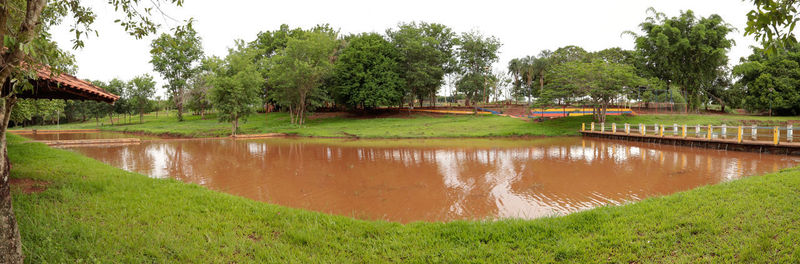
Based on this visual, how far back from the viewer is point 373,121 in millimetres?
37094

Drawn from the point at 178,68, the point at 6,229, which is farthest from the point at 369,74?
the point at 6,229

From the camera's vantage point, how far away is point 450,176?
11.2 meters

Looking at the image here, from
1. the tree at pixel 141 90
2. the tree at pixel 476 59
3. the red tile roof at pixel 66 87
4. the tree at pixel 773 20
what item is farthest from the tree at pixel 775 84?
the tree at pixel 141 90

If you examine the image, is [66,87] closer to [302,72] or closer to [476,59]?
[302,72]

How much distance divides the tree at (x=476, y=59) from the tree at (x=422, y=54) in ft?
5.99

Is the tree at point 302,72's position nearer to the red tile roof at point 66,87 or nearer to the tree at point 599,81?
the tree at point 599,81

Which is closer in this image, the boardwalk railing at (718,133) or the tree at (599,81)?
the boardwalk railing at (718,133)

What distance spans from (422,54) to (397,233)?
3840 centimetres

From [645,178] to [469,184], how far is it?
17.9ft

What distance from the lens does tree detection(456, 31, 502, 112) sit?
41.7 metres

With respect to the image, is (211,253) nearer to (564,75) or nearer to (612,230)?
(612,230)

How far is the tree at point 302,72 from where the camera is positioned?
3400 cm

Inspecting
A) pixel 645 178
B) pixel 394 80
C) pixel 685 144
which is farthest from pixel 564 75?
pixel 645 178

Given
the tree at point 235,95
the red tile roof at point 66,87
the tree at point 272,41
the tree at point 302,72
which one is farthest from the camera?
the tree at point 272,41
